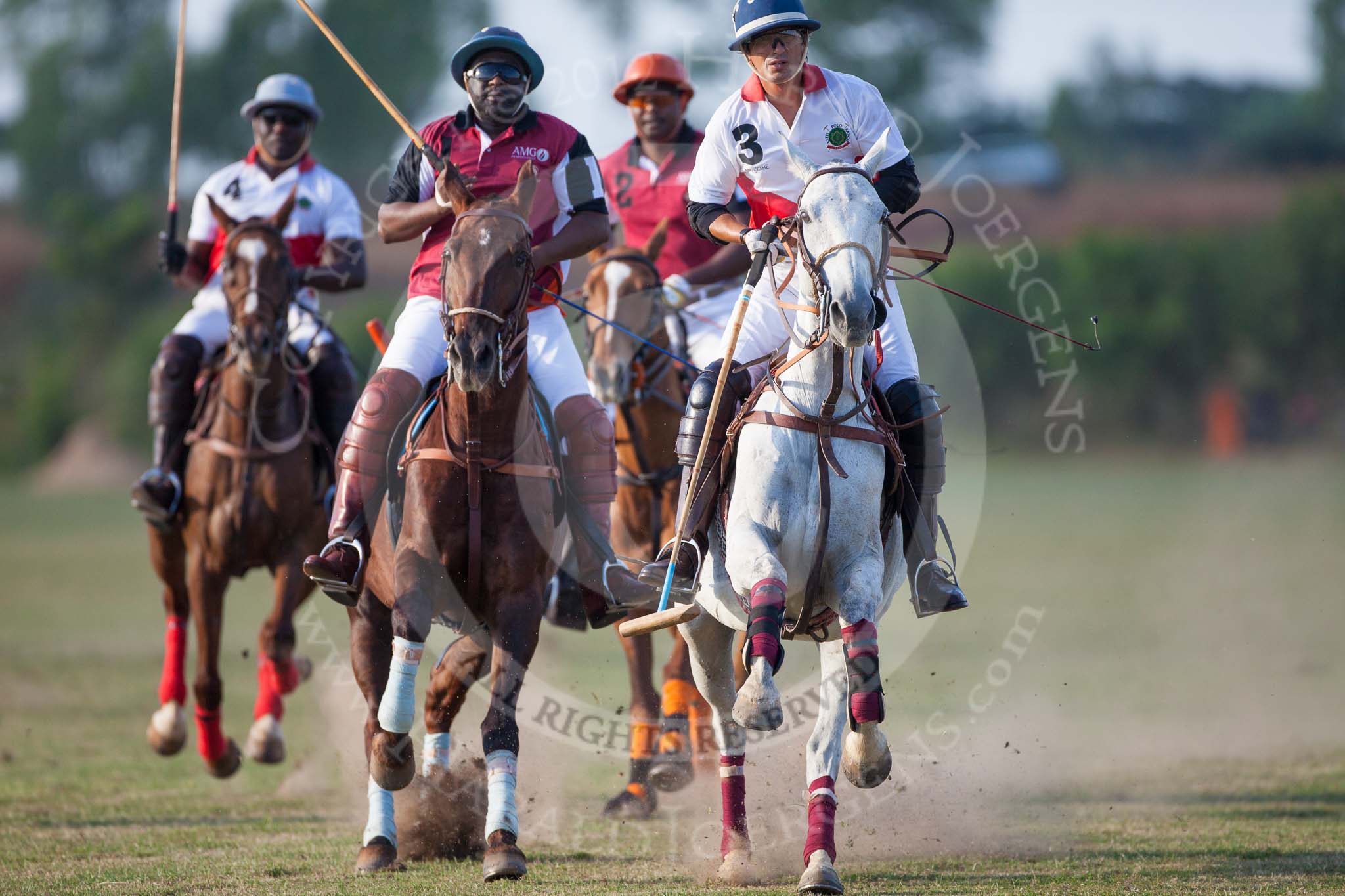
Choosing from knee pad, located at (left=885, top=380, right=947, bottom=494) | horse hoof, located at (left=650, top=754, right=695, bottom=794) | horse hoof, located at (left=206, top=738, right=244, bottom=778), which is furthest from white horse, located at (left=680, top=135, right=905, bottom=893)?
horse hoof, located at (left=206, top=738, right=244, bottom=778)

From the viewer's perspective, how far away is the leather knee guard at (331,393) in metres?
9.17

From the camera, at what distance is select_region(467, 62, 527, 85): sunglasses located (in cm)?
683

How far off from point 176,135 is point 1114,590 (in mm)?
12153

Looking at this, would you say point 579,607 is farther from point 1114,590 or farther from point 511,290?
point 1114,590

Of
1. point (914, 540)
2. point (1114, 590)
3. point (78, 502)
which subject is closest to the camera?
point (914, 540)

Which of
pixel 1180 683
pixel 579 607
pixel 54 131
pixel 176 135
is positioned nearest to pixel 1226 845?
pixel 579 607

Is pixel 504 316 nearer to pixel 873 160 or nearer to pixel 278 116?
pixel 873 160

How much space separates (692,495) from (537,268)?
116 cm

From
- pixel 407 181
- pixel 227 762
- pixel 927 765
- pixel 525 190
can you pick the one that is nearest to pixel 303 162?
pixel 407 181

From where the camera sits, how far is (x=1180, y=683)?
12742mm

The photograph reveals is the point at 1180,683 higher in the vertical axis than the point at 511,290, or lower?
lower

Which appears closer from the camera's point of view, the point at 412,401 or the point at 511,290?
the point at 511,290

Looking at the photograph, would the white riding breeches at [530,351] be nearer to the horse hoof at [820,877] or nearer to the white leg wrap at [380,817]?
the white leg wrap at [380,817]

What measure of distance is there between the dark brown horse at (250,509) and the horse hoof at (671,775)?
2262 mm
